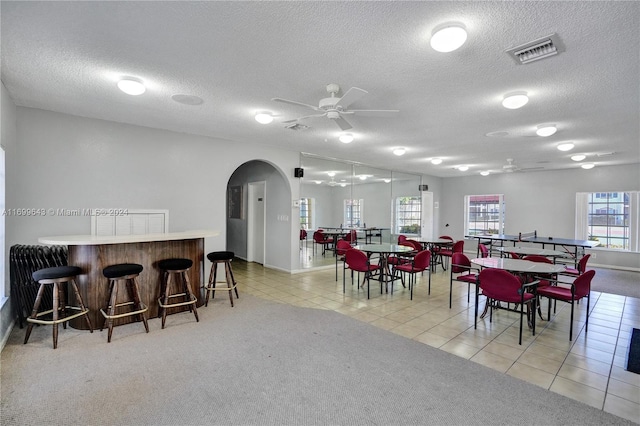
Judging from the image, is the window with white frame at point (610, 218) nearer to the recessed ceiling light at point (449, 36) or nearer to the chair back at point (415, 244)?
the chair back at point (415, 244)

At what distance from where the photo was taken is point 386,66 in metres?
2.68

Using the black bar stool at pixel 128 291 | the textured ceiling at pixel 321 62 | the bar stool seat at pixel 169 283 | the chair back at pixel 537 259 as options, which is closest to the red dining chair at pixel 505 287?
the chair back at pixel 537 259

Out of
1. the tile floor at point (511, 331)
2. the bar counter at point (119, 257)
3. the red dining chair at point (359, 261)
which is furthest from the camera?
the red dining chair at point (359, 261)

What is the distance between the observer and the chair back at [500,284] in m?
3.24

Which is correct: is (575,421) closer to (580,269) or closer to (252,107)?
(580,269)

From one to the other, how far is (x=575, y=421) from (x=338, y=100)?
115 inches

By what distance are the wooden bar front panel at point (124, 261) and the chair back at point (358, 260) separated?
223 cm

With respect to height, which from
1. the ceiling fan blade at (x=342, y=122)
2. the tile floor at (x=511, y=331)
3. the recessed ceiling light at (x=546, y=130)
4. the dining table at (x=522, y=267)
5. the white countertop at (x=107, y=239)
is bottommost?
the tile floor at (x=511, y=331)

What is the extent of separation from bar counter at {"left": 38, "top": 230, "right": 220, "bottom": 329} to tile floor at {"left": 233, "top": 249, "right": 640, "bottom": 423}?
1.54 metres

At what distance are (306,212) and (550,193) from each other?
6858 millimetres

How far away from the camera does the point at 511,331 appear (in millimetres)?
3559

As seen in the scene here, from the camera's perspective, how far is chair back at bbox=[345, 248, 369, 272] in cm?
477

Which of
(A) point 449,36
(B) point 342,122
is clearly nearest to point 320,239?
(B) point 342,122

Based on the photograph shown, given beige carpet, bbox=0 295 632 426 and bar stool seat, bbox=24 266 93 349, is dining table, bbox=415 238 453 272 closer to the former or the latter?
beige carpet, bbox=0 295 632 426
